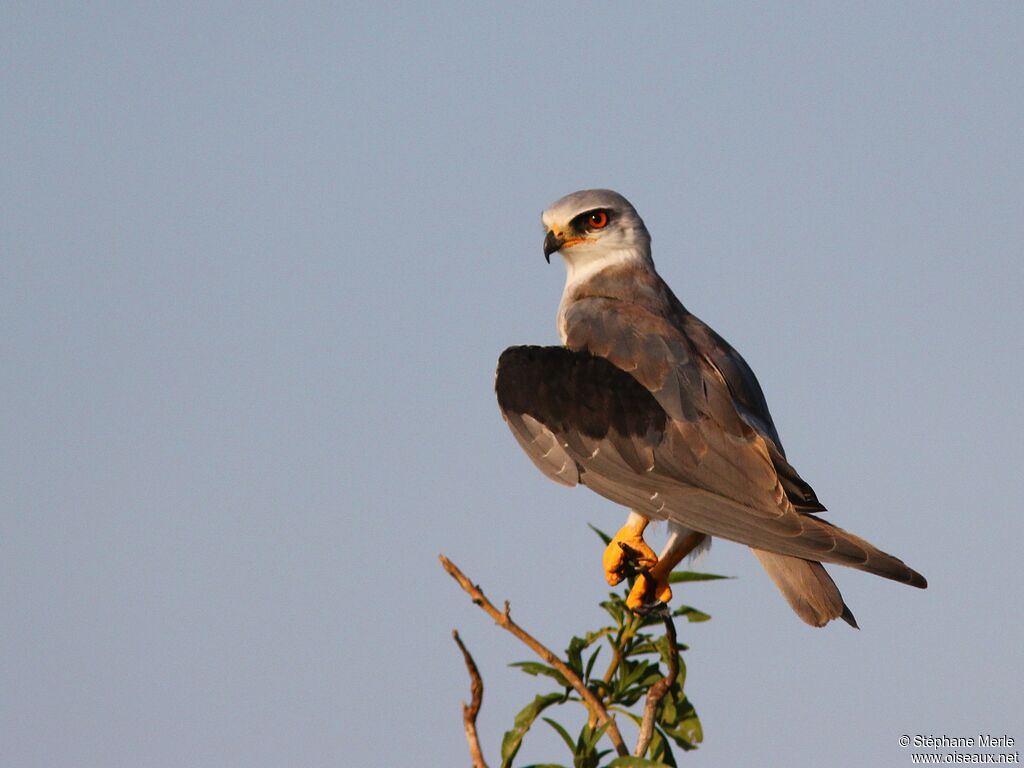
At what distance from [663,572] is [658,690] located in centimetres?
157

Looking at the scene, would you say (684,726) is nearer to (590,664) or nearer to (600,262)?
(590,664)

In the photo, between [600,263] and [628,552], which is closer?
[628,552]

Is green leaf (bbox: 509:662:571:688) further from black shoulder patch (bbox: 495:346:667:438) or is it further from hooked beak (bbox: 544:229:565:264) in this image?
hooked beak (bbox: 544:229:565:264)

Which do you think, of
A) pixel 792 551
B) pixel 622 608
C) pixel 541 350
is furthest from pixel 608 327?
pixel 622 608

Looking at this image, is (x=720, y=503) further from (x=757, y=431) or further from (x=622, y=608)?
(x=622, y=608)

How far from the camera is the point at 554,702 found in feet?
13.2

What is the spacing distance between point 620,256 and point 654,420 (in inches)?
66.3

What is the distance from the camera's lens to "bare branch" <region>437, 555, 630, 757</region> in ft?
11.8

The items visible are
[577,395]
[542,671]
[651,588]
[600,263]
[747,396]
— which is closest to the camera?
[542,671]

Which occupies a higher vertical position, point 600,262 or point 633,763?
point 600,262

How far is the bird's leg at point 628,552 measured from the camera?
5180 mm

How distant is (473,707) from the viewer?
3387 mm

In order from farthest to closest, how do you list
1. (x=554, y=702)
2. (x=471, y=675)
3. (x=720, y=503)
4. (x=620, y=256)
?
(x=620, y=256) → (x=720, y=503) → (x=554, y=702) → (x=471, y=675)

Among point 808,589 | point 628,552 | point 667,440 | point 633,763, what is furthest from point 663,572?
point 633,763
